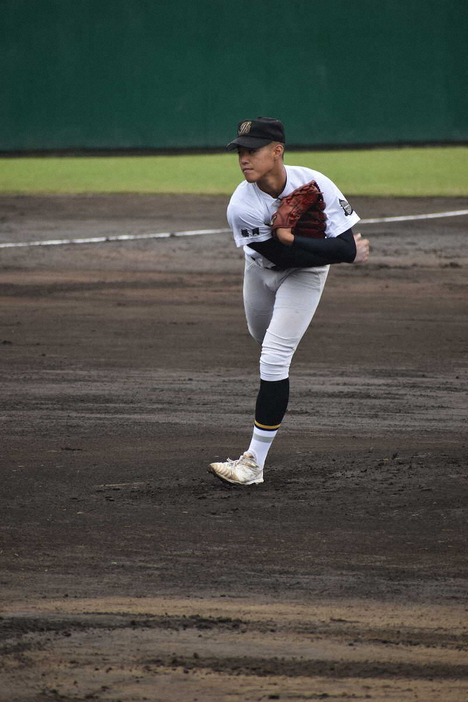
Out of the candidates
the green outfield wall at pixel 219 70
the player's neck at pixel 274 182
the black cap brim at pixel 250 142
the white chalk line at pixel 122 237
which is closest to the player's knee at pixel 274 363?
the player's neck at pixel 274 182

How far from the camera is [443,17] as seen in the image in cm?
2653

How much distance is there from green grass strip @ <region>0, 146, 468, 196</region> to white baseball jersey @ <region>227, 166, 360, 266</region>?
14.7 meters

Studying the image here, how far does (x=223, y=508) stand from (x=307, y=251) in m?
1.29

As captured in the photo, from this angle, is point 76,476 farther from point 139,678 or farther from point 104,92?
point 104,92

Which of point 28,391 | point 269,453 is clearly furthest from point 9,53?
point 269,453

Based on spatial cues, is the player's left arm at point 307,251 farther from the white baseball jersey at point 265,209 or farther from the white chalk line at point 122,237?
the white chalk line at point 122,237

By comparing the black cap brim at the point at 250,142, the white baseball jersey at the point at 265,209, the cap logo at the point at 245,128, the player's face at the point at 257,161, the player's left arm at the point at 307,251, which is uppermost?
the cap logo at the point at 245,128

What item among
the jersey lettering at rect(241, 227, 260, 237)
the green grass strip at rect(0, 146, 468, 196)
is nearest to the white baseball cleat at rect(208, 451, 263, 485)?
the jersey lettering at rect(241, 227, 260, 237)

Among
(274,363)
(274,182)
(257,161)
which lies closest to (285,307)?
(274,363)

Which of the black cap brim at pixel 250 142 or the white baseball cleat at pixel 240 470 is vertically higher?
the black cap brim at pixel 250 142

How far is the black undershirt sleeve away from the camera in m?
5.39

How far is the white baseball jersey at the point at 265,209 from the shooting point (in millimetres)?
5391

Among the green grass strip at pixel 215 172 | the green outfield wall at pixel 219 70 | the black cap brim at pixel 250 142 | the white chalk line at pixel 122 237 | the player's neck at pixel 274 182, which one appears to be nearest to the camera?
the black cap brim at pixel 250 142

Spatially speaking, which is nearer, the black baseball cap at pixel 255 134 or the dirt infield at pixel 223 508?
the dirt infield at pixel 223 508
